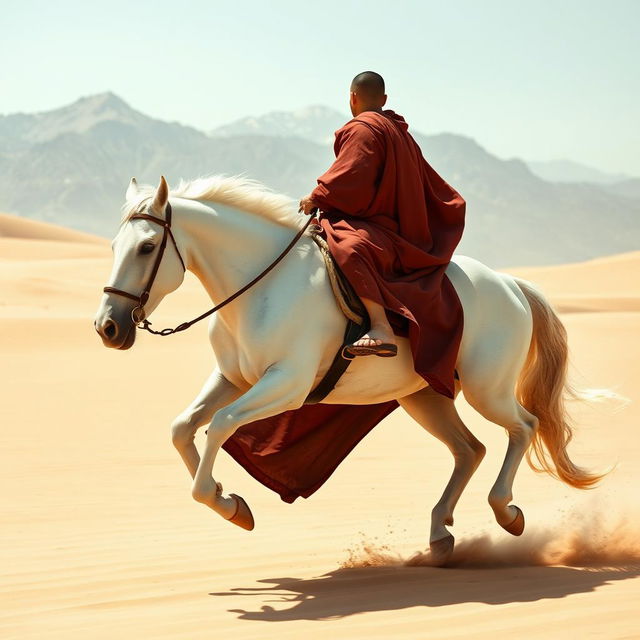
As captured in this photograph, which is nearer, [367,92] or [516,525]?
[516,525]

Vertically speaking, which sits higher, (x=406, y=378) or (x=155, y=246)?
(x=155, y=246)

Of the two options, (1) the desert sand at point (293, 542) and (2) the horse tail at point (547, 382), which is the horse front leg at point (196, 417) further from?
(2) the horse tail at point (547, 382)

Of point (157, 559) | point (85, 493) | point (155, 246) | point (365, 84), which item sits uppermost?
point (365, 84)

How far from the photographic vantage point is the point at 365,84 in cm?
647

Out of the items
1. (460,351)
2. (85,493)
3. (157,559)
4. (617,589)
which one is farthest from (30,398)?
(617,589)

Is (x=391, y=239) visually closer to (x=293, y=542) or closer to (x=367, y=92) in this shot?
(x=367, y=92)

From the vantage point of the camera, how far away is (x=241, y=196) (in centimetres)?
603

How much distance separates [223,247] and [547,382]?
2.42m

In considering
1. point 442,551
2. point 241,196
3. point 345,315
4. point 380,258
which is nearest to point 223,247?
point 241,196

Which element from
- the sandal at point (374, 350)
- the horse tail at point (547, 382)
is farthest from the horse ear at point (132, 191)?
the horse tail at point (547, 382)

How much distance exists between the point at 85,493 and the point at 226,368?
365 centimetres

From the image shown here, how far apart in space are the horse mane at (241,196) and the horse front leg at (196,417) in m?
0.97

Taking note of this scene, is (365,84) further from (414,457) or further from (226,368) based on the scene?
(414,457)

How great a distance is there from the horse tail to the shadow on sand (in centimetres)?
96
